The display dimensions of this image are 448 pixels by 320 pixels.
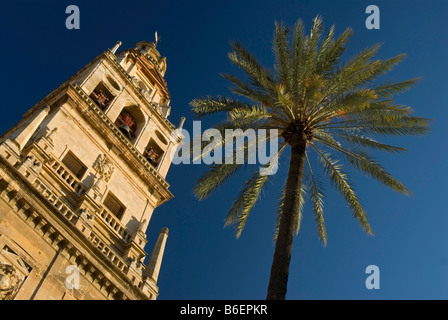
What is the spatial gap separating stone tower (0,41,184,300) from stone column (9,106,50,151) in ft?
0.21

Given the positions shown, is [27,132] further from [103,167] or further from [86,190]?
[103,167]

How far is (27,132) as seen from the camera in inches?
913

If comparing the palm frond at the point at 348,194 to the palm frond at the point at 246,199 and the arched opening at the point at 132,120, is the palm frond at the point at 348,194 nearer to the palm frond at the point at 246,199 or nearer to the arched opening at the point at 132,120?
the palm frond at the point at 246,199

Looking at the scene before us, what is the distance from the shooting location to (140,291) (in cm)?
2192

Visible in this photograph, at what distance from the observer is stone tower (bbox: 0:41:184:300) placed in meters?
18.7

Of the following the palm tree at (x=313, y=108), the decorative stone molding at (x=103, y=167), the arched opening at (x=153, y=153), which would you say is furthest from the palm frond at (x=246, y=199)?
the arched opening at (x=153, y=153)

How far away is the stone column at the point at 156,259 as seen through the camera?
24359mm

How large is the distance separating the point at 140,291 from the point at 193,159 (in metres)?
7.75

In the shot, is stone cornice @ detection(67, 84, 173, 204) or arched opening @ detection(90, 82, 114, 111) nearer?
stone cornice @ detection(67, 84, 173, 204)

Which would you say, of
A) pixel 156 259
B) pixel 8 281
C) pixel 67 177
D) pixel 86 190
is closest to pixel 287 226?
pixel 8 281

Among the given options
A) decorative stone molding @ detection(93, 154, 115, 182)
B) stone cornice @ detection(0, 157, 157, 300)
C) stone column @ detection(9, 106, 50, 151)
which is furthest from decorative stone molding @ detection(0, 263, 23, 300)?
decorative stone molding @ detection(93, 154, 115, 182)

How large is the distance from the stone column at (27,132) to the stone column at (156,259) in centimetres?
876

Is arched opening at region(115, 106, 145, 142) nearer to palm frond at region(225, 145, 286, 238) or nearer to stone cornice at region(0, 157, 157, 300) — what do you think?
stone cornice at region(0, 157, 157, 300)
